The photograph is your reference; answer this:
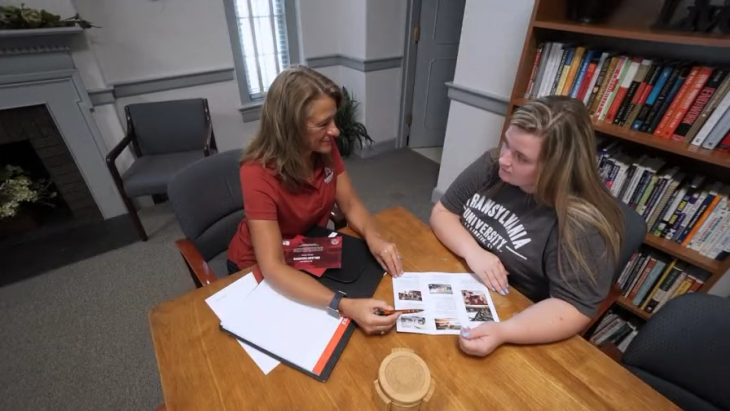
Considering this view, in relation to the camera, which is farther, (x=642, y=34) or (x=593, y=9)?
(x=593, y=9)

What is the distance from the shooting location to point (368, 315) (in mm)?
→ 753

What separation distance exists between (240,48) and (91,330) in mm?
2192

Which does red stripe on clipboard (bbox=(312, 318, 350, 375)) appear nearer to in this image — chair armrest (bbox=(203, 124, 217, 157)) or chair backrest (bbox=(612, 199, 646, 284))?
chair backrest (bbox=(612, 199, 646, 284))

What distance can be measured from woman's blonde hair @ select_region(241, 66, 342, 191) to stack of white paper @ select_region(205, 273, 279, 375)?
318 millimetres

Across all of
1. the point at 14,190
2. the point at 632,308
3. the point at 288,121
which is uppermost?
the point at 288,121

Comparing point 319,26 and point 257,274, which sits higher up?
point 319,26

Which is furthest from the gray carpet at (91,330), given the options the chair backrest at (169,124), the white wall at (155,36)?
the white wall at (155,36)

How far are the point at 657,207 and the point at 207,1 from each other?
2892 mm

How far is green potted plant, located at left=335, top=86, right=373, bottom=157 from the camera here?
3174 mm

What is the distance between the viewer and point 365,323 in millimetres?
751

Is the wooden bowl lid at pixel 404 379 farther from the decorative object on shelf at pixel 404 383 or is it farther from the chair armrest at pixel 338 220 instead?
the chair armrest at pixel 338 220

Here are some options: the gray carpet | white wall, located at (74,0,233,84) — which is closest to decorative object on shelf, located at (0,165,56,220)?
the gray carpet

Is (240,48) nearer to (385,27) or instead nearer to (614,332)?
(385,27)


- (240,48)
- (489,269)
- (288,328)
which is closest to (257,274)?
(288,328)
